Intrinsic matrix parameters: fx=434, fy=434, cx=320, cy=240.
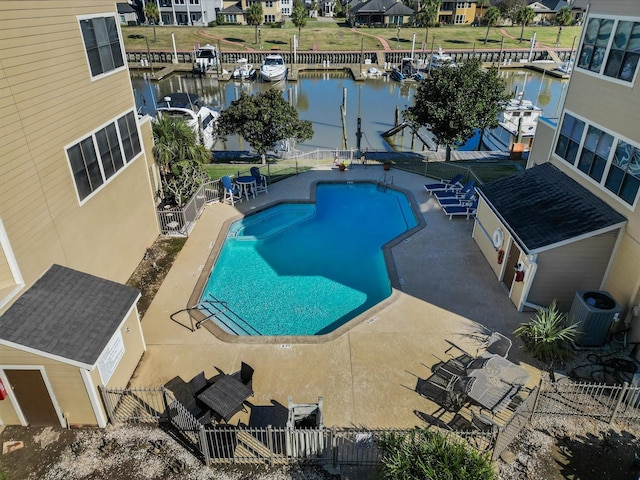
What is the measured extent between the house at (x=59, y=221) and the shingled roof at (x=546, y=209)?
11153mm

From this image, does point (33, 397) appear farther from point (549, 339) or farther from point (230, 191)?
point (230, 191)

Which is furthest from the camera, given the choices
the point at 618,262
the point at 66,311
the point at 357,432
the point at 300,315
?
the point at 300,315

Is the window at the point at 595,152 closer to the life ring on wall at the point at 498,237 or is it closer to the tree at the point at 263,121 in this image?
the life ring on wall at the point at 498,237

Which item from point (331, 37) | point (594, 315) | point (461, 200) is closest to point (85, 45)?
point (594, 315)

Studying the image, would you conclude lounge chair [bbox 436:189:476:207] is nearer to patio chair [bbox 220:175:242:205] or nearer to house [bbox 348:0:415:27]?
patio chair [bbox 220:175:242:205]

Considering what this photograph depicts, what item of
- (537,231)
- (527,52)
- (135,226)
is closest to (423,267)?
(537,231)

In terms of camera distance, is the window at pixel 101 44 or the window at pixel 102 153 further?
the window at pixel 101 44

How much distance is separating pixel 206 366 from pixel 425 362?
222 inches

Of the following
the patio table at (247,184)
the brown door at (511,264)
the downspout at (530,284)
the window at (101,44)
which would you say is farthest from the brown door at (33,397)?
the brown door at (511,264)

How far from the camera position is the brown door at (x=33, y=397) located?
29.3 ft

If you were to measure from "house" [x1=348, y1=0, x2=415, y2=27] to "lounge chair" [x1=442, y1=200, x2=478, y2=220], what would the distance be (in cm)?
7106

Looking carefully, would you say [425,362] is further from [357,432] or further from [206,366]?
[206,366]

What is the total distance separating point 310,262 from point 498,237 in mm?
6877

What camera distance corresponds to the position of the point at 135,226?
601 inches
